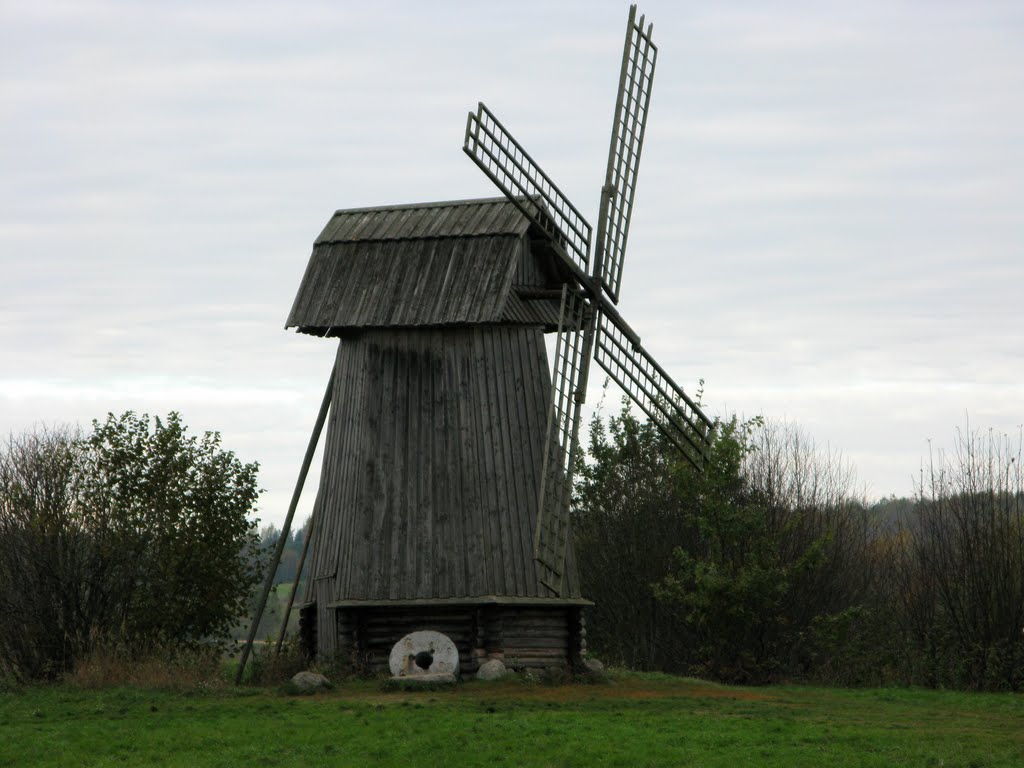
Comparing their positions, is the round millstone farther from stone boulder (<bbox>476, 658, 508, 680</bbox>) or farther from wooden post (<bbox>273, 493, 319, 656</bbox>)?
wooden post (<bbox>273, 493, 319, 656</bbox>)

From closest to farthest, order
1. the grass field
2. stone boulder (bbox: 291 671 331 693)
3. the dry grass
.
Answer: the grass field → stone boulder (bbox: 291 671 331 693) → the dry grass

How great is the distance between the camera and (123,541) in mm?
27500

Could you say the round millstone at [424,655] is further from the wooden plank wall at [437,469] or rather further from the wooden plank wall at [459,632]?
the wooden plank wall at [437,469]

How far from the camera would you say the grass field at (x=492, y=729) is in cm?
1677

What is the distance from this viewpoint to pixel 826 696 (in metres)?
24.8

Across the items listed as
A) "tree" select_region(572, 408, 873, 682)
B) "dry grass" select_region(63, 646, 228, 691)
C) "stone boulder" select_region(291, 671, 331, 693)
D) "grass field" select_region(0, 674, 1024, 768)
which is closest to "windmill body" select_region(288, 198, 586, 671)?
"stone boulder" select_region(291, 671, 331, 693)

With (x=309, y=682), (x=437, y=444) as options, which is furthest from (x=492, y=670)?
(x=437, y=444)

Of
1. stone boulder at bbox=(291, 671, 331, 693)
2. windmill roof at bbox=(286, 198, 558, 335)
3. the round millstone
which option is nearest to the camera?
stone boulder at bbox=(291, 671, 331, 693)

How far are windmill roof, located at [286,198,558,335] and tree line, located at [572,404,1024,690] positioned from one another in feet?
21.5

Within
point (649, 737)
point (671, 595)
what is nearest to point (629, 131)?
point (671, 595)

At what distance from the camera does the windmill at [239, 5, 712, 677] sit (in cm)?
2373

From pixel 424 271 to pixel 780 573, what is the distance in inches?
413

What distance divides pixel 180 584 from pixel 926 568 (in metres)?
16.8

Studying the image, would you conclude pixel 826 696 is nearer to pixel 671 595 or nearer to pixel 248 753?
pixel 671 595
